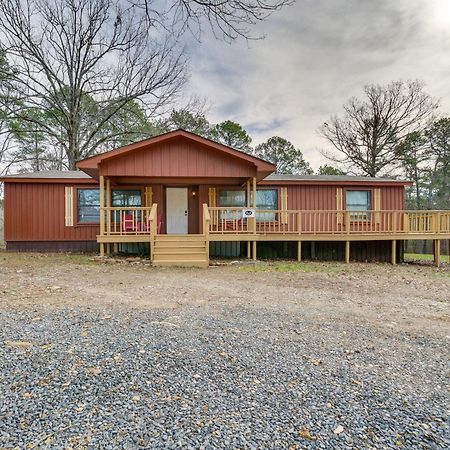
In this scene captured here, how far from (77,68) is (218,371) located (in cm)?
1900

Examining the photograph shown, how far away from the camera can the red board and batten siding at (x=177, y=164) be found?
9086 millimetres

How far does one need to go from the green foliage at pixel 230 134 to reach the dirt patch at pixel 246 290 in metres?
16.1

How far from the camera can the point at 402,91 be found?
69.2 ft

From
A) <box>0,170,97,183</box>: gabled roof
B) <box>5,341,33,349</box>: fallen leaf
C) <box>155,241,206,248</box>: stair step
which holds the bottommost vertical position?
<box>5,341,33,349</box>: fallen leaf

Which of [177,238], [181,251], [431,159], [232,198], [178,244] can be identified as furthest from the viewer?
[431,159]

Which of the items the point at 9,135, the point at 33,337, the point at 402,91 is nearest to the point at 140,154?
the point at 33,337

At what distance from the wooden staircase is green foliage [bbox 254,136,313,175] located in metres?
17.3

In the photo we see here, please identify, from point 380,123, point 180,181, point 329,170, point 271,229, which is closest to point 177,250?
point 180,181

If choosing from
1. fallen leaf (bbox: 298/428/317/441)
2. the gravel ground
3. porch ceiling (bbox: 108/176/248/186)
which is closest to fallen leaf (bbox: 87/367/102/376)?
the gravel ground

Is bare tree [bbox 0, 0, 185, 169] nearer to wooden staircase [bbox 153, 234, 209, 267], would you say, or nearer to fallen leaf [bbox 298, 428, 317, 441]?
wooden staircase [bbox 153, 234, 209, 267]

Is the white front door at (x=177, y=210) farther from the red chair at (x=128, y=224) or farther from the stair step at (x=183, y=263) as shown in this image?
the stair step at (x=183, y=263)

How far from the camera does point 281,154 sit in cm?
2495

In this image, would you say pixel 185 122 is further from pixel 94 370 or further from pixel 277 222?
pixel 94 370

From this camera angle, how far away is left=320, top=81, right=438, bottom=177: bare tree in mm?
20750
